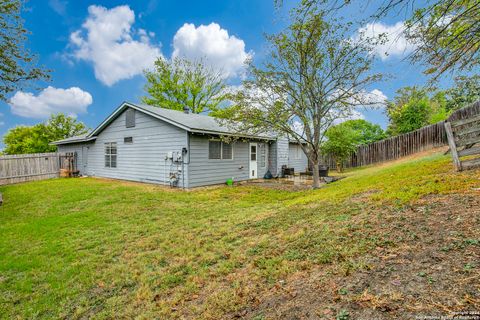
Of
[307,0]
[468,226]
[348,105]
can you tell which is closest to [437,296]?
[468,226]

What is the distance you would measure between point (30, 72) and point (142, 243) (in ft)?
30.2

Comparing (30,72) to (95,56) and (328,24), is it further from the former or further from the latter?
(328,24)

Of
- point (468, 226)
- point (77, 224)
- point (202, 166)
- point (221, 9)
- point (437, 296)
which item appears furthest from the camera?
point (221, 9)

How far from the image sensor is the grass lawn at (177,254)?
2480 millimetres

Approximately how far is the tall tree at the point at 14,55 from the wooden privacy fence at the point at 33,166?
263 inches

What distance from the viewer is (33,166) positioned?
14.5m

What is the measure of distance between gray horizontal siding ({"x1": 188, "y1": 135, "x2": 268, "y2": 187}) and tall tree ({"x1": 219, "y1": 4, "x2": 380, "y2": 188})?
2123 mm

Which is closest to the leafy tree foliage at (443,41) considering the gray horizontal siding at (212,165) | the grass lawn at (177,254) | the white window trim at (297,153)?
the grass lawn at (177,254)

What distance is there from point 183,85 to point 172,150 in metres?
19.6

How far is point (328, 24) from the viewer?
26.1 feet

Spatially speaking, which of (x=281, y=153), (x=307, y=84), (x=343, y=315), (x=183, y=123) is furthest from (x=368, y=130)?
(x=343, y=315)

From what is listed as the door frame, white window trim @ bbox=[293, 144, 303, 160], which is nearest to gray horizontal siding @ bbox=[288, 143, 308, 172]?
white window trim @ bbox=[293, 144, 303, 160]

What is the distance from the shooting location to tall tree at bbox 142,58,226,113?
27750mm

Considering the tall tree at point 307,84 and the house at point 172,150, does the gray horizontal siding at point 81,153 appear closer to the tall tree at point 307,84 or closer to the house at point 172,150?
the house at point 172,150
